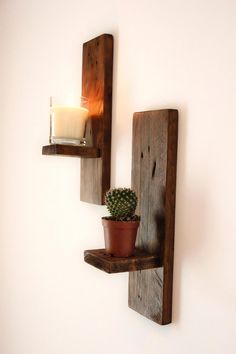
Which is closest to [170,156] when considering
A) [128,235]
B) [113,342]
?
[128,235]

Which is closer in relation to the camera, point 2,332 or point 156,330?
point 156,330

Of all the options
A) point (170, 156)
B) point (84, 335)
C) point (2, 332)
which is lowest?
point (2, 332)

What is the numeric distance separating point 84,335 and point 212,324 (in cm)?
48

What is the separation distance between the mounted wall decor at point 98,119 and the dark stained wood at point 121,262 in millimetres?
209

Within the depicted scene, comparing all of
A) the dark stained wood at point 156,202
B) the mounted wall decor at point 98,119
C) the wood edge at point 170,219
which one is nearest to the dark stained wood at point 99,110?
the mounted wall decor at point 98,119

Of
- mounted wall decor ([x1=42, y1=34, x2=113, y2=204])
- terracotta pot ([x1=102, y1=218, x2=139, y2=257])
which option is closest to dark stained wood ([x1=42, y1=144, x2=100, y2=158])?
mounted wall decor ([x1=42, y1=34, x2=113, y2=204])

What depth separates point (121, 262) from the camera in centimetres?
78

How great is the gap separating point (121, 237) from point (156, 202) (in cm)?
10

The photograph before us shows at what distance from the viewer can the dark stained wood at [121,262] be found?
78 cm

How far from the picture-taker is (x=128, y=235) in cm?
80

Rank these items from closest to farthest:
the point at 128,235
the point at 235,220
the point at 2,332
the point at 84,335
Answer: the point at 235,220
the point at 128,235
the point at 84,335
the point at 2,332

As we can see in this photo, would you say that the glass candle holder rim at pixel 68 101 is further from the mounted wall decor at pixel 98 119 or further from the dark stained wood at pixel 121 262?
the dark stained wood at pixel 121 262

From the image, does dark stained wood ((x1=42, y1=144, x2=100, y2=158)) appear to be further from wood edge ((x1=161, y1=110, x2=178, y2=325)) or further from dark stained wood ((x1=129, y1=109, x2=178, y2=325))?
wood edge ((x1=161, y1=110, x2=178, y2=325))

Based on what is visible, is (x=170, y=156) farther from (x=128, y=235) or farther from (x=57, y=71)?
(x=57, y=71)
